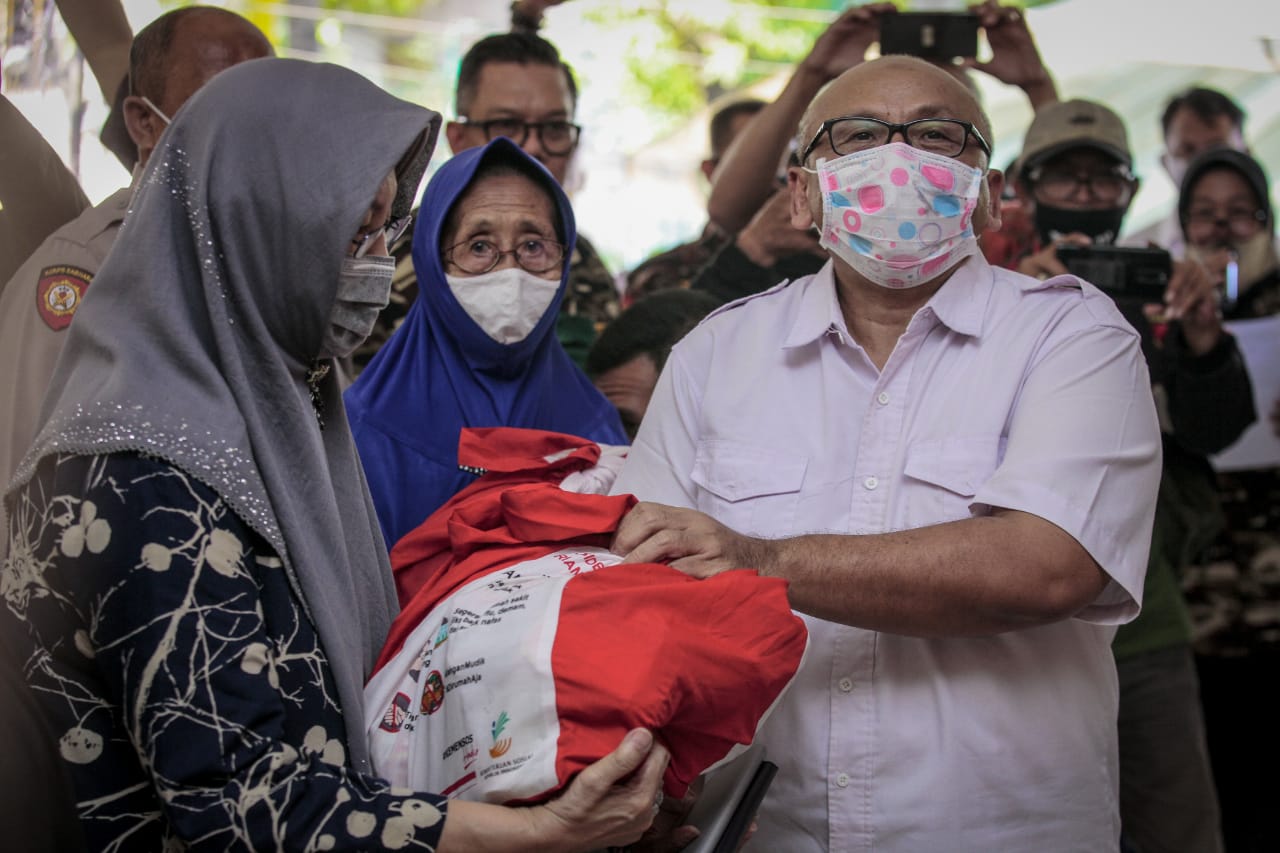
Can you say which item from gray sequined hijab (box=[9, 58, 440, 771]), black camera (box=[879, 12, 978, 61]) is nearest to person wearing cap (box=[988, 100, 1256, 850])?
black camera (box=[879, 12, 978, 61])

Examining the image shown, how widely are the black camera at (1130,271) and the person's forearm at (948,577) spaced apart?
140 centimetres

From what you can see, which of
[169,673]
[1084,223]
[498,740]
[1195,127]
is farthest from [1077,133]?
[169,673]

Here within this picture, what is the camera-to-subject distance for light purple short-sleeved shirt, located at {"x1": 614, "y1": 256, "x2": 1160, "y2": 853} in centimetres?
182

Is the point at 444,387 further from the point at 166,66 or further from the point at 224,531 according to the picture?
the point at 224,531

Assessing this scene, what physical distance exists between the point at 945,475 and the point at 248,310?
1.02 metres

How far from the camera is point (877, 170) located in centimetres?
204

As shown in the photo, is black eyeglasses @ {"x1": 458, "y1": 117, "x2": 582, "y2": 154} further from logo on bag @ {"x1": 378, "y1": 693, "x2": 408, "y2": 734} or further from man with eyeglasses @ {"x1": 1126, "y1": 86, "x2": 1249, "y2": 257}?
man with eyeglasses @ {"x1": 1126, "y1": 86, "x2": 1249, "y2": 257}

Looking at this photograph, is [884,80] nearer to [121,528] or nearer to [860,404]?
[860,404]

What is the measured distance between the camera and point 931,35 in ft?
10.3

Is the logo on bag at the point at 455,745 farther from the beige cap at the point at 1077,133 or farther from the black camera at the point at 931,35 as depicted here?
the beige cap at the point at 1077,133

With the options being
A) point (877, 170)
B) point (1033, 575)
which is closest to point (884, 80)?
point (877, 170)

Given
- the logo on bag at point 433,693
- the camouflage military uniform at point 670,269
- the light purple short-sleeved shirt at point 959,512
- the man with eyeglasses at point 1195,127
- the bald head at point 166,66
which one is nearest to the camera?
the logo on bag at point 433,693

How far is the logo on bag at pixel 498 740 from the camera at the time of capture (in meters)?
1.45

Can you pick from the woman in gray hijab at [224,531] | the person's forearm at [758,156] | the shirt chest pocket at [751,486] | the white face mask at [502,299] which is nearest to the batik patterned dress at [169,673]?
the woman in gray hijab at [224,531]
